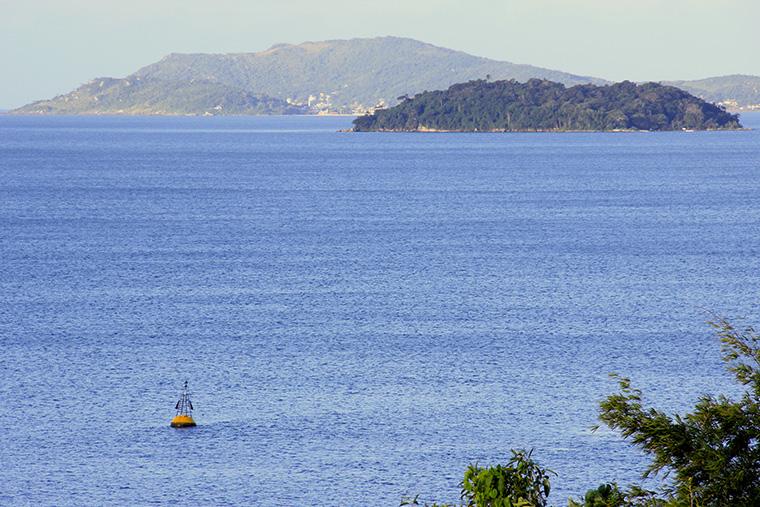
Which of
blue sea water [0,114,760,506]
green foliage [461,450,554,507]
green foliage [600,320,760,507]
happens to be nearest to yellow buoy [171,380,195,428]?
blue sea water [0,114,760,506]

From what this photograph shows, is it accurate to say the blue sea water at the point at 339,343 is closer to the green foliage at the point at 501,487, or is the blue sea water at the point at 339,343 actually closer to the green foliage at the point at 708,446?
the green foliage at the point at 501,487

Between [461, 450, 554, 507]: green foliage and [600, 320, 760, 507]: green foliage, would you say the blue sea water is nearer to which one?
[461, 450, 554, 507]: green foliage

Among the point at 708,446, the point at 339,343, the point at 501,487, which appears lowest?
the point at 339,343

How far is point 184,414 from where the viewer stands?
50.2m

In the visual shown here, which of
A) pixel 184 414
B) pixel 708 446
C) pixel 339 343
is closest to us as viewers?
pixel 708 446

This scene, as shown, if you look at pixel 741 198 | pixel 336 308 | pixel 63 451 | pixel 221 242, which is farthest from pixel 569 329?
pixel 741 198

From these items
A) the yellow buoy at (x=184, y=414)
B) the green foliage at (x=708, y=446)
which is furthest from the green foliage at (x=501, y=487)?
the yellow buoy at (x=184, y=414)

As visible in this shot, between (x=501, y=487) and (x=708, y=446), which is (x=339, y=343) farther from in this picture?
(x=708, y=446)

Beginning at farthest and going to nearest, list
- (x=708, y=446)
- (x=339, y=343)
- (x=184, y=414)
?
(x=339, y=343) → (x=184, y=414) → (x=708, y=446)

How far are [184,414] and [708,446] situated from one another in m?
31.2

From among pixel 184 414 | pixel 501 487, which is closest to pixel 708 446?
pixel 501 487

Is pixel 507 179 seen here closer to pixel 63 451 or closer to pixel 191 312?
pixel 191 312

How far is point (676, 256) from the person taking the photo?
9656 cm

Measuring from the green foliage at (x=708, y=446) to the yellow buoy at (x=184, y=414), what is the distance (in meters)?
28.4
